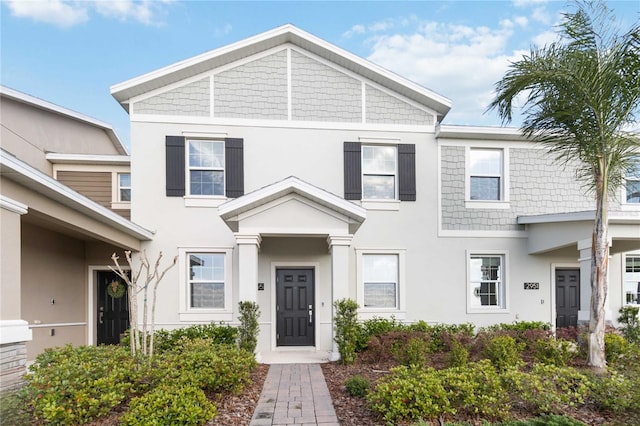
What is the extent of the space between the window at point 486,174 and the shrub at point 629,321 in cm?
437

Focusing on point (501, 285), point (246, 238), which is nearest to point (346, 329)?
point (246, 238)

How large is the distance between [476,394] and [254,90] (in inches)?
330

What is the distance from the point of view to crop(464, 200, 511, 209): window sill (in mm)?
10562

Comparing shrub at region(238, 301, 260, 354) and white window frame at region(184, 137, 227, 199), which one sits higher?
white window frame at region(184, 137, 227, 199)

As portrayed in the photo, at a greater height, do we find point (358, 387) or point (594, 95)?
point (594, 95)

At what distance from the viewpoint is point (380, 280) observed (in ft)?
33.7

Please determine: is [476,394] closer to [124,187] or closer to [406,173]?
[406,173]

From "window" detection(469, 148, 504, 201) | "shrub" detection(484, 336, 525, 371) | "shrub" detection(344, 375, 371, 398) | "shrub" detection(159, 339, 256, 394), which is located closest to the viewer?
"shrub" detection(159, 339, 256, 394)

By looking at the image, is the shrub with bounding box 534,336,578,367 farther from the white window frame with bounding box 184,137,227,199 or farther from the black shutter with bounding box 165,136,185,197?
the black shutter with bounding box 165,136,185,197

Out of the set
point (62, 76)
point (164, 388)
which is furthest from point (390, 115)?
point (62, 76)

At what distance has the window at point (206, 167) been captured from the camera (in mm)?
9945

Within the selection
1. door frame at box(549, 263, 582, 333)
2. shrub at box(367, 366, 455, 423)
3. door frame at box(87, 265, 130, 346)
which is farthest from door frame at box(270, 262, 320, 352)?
door frame at box(549, 263, 582, 333)

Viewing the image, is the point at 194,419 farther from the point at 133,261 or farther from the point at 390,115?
the point at 390,115

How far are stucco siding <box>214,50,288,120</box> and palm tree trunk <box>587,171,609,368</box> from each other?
7187 mm
